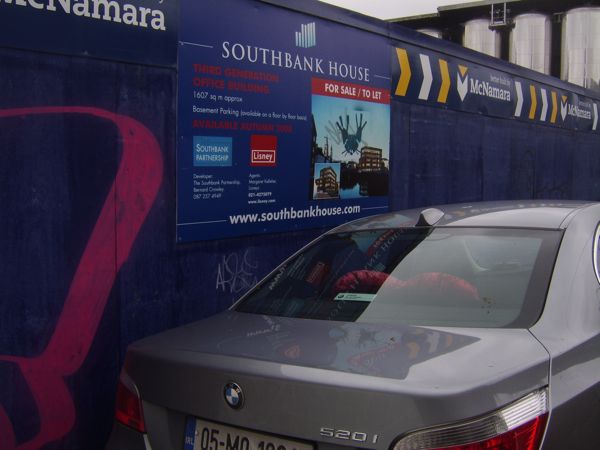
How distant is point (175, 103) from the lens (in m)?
5.08

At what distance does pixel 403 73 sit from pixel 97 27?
4.03 m

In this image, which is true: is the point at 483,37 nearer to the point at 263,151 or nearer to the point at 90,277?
the point at 263,151

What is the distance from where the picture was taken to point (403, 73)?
7.77 meters

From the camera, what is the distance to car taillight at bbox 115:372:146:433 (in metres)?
2.58

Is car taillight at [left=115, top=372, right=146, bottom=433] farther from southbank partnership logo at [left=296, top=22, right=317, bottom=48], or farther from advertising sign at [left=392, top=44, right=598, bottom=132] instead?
advertising sign at [left=392, top=44, right=598, bottom=132]

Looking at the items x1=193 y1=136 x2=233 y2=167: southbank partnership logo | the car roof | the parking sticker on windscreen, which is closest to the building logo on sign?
x1=193 y1=136 x2=233 y2=167: southbank partnership logo

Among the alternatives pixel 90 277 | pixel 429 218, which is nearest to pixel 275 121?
pixel 90 277

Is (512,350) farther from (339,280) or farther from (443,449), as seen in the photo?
(339,280)

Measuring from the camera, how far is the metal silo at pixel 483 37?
68.4 feet

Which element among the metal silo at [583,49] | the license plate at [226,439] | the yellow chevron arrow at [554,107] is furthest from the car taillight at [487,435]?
the metal silo at [583,49]

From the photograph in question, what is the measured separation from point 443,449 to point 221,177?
3.69 metres

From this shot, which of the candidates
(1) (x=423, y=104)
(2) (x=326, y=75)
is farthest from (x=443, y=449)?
(1) (x=423, y=104)

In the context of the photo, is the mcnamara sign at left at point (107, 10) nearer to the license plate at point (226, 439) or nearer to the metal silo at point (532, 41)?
the license plate at point (226, 439)

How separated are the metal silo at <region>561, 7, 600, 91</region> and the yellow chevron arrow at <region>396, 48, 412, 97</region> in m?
12.7
